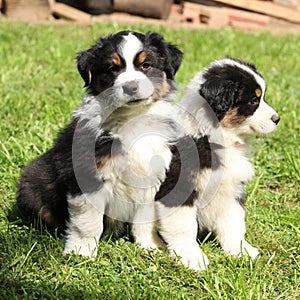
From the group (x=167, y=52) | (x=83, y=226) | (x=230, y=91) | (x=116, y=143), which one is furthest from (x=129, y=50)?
(x=83, y=226)

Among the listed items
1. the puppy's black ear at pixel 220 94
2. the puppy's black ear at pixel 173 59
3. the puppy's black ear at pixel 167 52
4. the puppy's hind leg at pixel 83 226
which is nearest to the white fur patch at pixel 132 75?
the puppy's black ear at pixel 167 52

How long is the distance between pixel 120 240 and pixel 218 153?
3.08 feet

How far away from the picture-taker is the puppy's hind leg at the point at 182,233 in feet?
14.1

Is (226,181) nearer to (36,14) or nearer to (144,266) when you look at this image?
(144,266)

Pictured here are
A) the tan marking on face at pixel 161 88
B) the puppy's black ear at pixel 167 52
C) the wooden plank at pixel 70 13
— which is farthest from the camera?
the wooden plank at pixel 70 13

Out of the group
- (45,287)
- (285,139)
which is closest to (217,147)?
(45,287)

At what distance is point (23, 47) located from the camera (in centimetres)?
921

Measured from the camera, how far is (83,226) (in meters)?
4.31

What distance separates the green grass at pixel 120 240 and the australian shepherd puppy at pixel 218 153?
16 centimetres

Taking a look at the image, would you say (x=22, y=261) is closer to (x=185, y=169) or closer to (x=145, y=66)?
(x=185, y=169)

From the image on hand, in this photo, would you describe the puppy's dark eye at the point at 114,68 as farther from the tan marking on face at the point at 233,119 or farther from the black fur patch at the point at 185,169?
the tan marking on face at the point at 233,119

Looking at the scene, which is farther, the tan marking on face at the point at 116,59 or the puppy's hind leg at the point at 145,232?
the puppy's hind leg at the point at 145,232

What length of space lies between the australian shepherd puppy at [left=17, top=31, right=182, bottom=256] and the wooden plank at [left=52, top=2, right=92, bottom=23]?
22.8 feet

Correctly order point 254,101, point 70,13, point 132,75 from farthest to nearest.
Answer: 1. point 70,13
2. point 254,101
3. point 132,75
